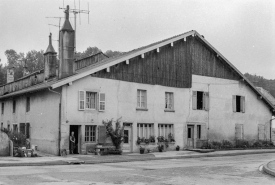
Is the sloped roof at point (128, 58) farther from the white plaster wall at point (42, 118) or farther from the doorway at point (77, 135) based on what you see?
the doorway at point (77, 135)

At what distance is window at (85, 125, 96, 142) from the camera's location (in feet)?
83.4

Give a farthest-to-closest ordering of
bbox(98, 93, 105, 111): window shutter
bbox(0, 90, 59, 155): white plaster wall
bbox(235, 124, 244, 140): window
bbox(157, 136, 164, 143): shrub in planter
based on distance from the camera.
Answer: bbox(235, 124, 244, 140): window → bbox(157, 136, 164, 143): shrub in planter → bbox(98, 93, 105, 111): window shutter → bbox(0, 90, 59, 155): white plaster wall

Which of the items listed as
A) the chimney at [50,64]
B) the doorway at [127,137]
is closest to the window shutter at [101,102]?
the doorway at [127,137]

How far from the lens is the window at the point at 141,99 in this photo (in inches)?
1125

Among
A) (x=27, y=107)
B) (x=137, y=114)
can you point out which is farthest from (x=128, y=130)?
(x=27, y=107)

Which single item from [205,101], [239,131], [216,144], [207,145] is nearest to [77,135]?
[207,145]

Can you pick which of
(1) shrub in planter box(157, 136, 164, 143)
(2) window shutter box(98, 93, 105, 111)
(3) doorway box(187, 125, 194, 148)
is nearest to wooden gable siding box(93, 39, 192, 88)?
(2) window shutter box(98, 93, 105, 111)

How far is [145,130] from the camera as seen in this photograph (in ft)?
94.3

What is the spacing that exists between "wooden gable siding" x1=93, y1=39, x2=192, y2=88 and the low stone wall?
6971 millimetres

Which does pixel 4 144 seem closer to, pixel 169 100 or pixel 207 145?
pixel 169 100

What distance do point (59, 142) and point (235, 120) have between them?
685 inches

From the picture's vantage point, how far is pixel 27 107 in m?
29.2

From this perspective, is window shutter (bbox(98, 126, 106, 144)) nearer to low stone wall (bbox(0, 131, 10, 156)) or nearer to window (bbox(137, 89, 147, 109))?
window (bbox(137, 89, 147, 109))

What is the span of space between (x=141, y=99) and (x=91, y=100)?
4.38 meters
